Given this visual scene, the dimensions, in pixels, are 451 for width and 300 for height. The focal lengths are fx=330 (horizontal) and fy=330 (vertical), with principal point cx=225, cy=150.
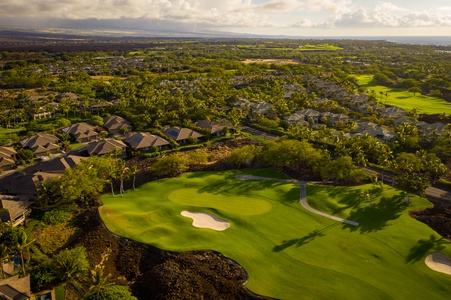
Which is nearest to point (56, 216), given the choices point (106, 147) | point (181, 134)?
point (106, 147)

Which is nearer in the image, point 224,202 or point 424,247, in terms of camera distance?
point 424,247

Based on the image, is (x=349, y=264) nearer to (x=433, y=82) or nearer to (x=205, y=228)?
(x=205, y=228)

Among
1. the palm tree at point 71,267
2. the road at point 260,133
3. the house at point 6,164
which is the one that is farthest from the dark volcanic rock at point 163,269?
the road at point 260,133

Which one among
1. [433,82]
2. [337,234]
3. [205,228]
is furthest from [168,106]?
[433,82]

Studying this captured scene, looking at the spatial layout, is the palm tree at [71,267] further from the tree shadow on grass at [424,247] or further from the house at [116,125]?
the house at [116,125]

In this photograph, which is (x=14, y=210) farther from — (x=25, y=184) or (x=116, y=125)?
(x=116, y=125)

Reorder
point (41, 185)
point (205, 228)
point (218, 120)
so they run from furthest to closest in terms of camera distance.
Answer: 1. point (218, 120)
2. point (41, 185)
3. point (205, 228)
